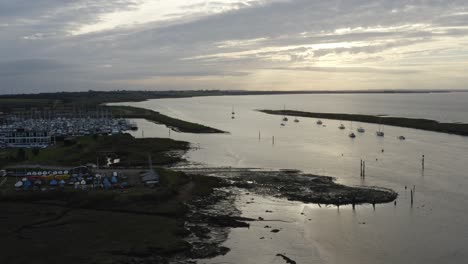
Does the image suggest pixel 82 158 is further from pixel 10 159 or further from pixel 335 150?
pixel 335 150

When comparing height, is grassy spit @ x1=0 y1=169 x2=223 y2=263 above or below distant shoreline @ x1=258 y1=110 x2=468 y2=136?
below

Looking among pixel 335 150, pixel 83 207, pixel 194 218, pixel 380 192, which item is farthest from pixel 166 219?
pixel 335 150

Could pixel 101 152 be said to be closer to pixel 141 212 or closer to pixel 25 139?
pixel 25 139

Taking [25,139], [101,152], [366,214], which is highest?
[25,139]

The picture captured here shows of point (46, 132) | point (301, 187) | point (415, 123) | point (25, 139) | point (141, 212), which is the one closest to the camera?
point (141, 212)

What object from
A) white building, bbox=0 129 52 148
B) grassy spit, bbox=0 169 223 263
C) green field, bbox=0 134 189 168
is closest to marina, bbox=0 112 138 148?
white building, bbox=0 129 52 148

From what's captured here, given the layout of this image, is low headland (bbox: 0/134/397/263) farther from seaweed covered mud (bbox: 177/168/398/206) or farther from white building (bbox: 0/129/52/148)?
white building (bbox: 0/129/52/148)

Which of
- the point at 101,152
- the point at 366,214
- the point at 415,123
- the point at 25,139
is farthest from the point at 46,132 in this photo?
the point at 415,123

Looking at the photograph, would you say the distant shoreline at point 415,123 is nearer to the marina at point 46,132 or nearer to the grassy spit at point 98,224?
the marina at point 46,132
